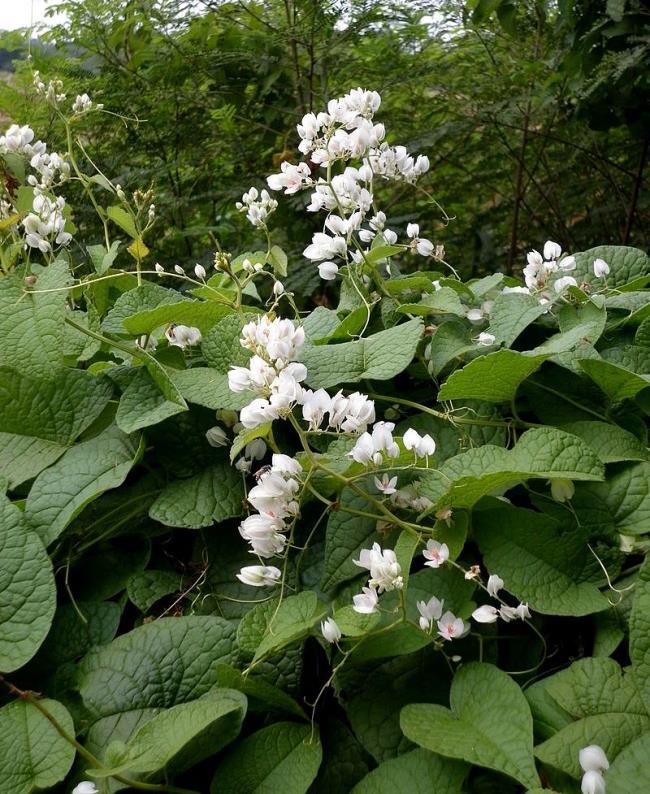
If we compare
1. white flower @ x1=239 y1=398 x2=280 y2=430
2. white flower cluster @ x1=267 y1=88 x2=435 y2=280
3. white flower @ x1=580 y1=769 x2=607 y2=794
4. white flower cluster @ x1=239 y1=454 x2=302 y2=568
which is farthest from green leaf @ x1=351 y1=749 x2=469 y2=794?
white flower cluster @ x1=267 y1=88 x2=435 y2=280

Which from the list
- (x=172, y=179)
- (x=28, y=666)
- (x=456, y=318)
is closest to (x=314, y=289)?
(x=172, y=179)

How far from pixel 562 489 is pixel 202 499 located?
1.27ft

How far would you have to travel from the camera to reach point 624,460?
0.77m

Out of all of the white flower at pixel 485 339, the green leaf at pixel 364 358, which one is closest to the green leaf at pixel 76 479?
the green leaf at pixel 364 358

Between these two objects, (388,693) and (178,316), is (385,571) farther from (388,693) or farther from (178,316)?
(178,316)

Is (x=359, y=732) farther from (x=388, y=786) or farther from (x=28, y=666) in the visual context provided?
(x=28, y=666)

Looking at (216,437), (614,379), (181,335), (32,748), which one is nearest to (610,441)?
(614,379)

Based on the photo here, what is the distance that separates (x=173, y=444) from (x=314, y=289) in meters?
1.66

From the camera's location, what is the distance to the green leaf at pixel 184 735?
2.02 ft

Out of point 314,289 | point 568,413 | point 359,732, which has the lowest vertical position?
point 314,289

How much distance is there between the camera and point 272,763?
2.22 feet

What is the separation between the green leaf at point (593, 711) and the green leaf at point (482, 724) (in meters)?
0.02

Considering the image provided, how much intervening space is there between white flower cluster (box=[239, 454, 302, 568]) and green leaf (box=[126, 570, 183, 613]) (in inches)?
5.5

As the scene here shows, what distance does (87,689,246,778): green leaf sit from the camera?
2.02ft
